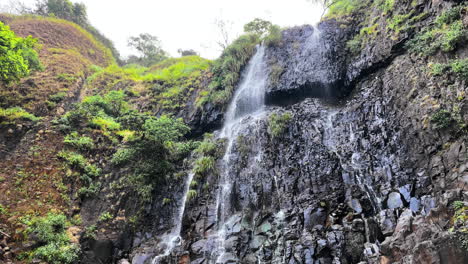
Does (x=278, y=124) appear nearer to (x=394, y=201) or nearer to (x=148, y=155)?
(x=394, y=201)

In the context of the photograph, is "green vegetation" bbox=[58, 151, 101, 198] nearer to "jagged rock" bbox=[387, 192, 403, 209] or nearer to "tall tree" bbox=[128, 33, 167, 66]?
"jagged rock" bbox=[387, 192, 403, 209]

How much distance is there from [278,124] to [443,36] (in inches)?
288

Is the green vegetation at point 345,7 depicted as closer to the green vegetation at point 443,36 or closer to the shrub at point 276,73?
the shrub at point 276,73

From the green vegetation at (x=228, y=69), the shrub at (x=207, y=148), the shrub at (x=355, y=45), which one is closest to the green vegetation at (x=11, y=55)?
the shrub at (x=207, y=148)

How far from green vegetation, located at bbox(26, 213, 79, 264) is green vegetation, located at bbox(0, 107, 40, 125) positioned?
6.30m

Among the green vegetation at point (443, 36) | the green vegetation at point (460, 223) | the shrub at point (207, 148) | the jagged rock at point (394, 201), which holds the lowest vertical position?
the green vegetation at point (460, 223)

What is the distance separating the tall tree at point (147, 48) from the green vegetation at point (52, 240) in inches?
1088

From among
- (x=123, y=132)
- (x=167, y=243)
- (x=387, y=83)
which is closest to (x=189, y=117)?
(x=123, y=132)

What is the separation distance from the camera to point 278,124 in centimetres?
1342

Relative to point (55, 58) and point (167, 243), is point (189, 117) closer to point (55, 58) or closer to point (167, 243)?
point (167, 243)

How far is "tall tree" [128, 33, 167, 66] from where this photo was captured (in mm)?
35188

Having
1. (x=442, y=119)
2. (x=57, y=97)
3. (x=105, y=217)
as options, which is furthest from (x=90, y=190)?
(x=442, y=119)

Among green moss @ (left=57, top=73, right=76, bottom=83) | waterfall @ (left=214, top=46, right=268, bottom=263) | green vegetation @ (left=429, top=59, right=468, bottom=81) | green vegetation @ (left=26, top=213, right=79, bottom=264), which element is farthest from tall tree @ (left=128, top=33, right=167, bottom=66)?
green vegetation @ (left=429, top=59, right=468, bottom=81)

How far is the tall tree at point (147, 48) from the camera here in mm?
35188
